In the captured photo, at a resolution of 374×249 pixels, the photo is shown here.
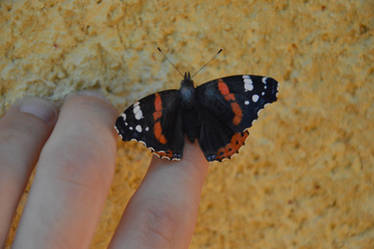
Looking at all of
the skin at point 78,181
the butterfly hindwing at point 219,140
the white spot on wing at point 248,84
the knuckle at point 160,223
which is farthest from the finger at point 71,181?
the white spot on wing at point 248,84

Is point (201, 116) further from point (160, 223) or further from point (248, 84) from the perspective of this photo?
point (160, 223)

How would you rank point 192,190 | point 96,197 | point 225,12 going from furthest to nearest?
1. point 225,12
2. point 192,190
3. point 96,197

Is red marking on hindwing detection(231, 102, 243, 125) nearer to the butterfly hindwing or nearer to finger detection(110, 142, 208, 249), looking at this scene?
the butterfly hindwing

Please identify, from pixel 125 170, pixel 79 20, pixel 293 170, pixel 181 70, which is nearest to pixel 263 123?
pixel 293 170

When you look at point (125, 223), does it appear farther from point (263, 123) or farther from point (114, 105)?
point (263, 123)

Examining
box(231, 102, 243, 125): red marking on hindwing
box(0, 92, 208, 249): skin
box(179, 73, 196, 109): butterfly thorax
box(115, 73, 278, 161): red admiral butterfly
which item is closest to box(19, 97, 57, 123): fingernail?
box(0, 92, 208, 249): skin

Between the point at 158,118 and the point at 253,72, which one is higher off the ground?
the point at 253,72

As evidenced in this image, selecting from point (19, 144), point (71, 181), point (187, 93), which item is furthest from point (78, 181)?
point (187, 93)
